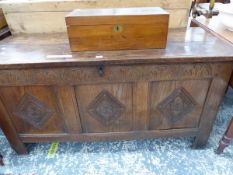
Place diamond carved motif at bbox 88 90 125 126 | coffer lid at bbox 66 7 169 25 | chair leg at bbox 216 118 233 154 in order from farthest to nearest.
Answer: chair leg at bbox 216 118 233 154 → diamond carved motif at bbox 88 90 125 126 → coffer lid at bbox 66 7 169 25

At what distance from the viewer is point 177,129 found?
0.99 m

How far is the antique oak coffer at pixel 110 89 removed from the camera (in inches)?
28.7

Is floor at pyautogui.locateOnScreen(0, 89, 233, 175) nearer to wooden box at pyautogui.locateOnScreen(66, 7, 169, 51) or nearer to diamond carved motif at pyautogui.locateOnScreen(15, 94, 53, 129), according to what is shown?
diamond carved motif at pyautogui.locateOnScreen(15, 94, 53, 129)

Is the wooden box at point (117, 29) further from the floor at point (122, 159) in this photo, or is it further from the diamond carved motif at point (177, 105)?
the floor at point (122, 159)

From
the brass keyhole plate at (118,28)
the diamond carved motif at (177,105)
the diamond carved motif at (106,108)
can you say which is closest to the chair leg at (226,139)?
the diamond carved motif at (177,105)

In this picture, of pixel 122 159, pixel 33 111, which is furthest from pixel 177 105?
pixel 33 111

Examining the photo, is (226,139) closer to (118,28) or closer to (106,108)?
(106,108)

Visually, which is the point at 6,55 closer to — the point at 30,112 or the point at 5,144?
the point at 30,112

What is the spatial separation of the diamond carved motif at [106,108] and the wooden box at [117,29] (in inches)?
9.0

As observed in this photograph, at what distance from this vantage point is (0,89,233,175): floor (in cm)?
100

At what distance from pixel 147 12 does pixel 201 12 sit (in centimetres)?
56

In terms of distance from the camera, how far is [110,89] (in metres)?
0.82

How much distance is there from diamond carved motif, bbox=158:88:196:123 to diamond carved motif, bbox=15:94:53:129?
57cm

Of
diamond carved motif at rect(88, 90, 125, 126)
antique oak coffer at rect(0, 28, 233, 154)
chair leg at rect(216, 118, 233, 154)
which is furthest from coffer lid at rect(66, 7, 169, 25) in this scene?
chair leg at rect(216, 118, 233, 154)
